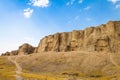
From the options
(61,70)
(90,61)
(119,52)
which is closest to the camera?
(61,70)

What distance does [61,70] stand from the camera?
162 meters

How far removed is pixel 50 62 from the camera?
582ft

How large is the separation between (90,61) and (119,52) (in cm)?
3637

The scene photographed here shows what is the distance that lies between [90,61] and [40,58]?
37014 millimetres

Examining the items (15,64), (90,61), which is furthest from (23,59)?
(90,61)

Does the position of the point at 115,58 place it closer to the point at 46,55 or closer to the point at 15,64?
the point at 46,55

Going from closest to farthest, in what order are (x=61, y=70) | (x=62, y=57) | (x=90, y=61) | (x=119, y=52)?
(x=61, y=70)
(x=90, y=61)
(x=62, y=57)
(x=119, y=52)

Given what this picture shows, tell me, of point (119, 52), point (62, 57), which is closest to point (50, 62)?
point (62, 57)

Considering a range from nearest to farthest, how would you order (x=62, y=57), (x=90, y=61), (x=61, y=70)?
(x=61, y=70) < (x=90, y=61) < (x=62, y=57)

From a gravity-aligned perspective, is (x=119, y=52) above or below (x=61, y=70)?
above

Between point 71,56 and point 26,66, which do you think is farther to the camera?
point 71,56

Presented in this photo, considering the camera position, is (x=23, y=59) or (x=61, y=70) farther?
(x=23, y=59)

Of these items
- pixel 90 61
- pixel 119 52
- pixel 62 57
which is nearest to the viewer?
pixel 90 61

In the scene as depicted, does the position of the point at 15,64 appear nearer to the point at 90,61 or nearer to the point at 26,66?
the point at 26,66
